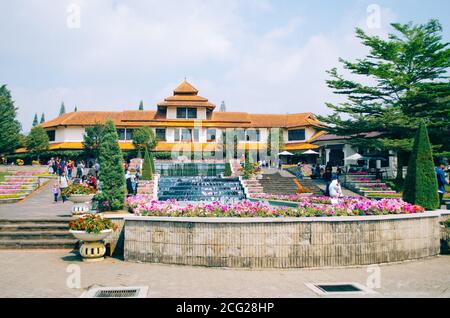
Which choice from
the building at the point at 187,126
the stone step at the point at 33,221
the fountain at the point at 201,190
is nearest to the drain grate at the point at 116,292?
the stone step at the point at 33,221

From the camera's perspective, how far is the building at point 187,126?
173ft

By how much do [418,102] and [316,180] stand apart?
375 inches

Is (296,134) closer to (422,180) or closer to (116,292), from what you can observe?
(422,180)

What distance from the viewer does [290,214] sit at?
10422 mm

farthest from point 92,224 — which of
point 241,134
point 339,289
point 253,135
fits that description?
point 253,135

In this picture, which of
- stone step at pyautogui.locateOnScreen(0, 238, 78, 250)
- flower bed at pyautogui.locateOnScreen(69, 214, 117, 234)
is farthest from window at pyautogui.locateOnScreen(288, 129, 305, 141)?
flower bed at pyautogui.locateOnScreen(69, 214, 117, 234)

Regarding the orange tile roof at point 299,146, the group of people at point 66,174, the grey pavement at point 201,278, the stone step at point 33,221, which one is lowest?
the grey pavement at point 201,278

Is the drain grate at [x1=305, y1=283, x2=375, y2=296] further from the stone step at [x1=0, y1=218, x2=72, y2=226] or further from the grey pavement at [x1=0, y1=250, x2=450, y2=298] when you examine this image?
the stone step at [x1=0, y1=218, x2=72, y2=226]

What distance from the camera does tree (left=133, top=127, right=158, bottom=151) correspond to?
1911 inches

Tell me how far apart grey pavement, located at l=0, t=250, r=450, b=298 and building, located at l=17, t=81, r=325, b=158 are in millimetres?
41810

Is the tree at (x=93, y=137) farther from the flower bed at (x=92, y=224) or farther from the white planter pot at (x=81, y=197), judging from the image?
the flower bed at (x=92, y=224)

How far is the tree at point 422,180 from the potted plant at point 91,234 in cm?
1000
